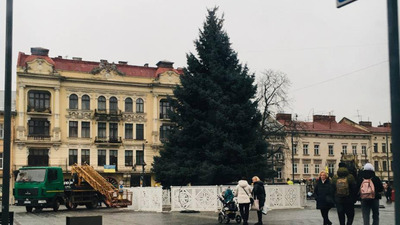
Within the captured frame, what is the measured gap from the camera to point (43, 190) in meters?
34.5

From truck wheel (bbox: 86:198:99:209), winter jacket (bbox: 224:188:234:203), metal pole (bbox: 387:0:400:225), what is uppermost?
metal pole (bbox: 387:0:400:225)

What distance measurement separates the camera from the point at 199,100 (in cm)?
3322

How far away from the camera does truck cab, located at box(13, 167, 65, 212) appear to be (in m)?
34.4

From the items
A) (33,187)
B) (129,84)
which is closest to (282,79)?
(129,84)

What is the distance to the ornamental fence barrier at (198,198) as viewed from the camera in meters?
29.1

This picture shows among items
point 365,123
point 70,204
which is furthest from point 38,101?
point 365,123

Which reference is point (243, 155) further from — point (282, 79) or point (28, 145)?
point (28, 145)

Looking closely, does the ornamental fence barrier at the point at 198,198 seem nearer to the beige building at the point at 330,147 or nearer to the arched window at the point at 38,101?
the arched window at the point at 38,101

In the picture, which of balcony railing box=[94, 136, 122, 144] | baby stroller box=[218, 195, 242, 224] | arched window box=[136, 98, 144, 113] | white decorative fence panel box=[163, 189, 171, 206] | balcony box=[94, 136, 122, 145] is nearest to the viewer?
baby stroller box=[218, 195, 242, 224]

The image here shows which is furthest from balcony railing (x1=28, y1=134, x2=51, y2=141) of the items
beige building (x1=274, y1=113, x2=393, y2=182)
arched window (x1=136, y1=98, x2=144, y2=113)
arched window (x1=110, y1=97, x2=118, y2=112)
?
beige building (x1=274, y1=113, x2=393, y2=182)

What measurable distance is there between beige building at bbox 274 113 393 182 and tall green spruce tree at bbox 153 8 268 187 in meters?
52.7

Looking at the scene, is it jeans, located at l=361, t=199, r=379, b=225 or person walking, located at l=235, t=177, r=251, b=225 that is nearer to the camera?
jeans, located at l=361, t=199, r=379, b=225

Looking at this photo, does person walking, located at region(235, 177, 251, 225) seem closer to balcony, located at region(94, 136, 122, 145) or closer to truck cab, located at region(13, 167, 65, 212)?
truck cab, located at region(13, 167, 65, 212)

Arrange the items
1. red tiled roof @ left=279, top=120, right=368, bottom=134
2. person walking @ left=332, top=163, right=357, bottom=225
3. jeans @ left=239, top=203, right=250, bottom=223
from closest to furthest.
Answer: person walking @ left=332, top=163, right=357, bottom=225, jeans @ left=239, top=203, right=250, bottom=223, red tiled roof @ left=279, top=120, right=368, bottom=134
